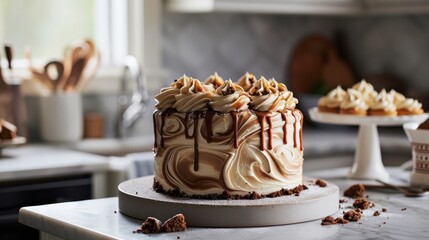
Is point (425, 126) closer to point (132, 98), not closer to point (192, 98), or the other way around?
point (192, 98)

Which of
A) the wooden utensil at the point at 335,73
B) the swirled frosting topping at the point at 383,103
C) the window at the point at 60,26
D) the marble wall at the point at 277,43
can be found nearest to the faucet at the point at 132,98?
the window at the point at 60,26

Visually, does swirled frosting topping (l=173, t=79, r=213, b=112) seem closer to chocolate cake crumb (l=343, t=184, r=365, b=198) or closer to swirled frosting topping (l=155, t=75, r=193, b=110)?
swirled frosting topping (l=155, t=75, r=193, b=110)

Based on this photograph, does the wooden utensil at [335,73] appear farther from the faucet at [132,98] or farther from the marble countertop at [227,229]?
the marble countertop at [227,229]

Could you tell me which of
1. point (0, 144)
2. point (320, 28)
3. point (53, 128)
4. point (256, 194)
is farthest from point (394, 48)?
point (256, 194)

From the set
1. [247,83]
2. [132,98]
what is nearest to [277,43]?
[132,98]

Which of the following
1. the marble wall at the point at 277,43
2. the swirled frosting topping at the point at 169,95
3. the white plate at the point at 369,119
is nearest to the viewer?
the swirled frosting topping at the point at 169,95

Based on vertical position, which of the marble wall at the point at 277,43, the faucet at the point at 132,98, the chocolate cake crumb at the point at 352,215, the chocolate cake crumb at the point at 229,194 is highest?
the marble wall at the point at 277,43

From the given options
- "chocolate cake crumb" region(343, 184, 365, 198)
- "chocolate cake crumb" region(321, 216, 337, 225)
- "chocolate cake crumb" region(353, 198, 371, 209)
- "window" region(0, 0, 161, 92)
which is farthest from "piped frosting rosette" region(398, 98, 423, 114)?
"window" region(0, 0, 161, 92)
